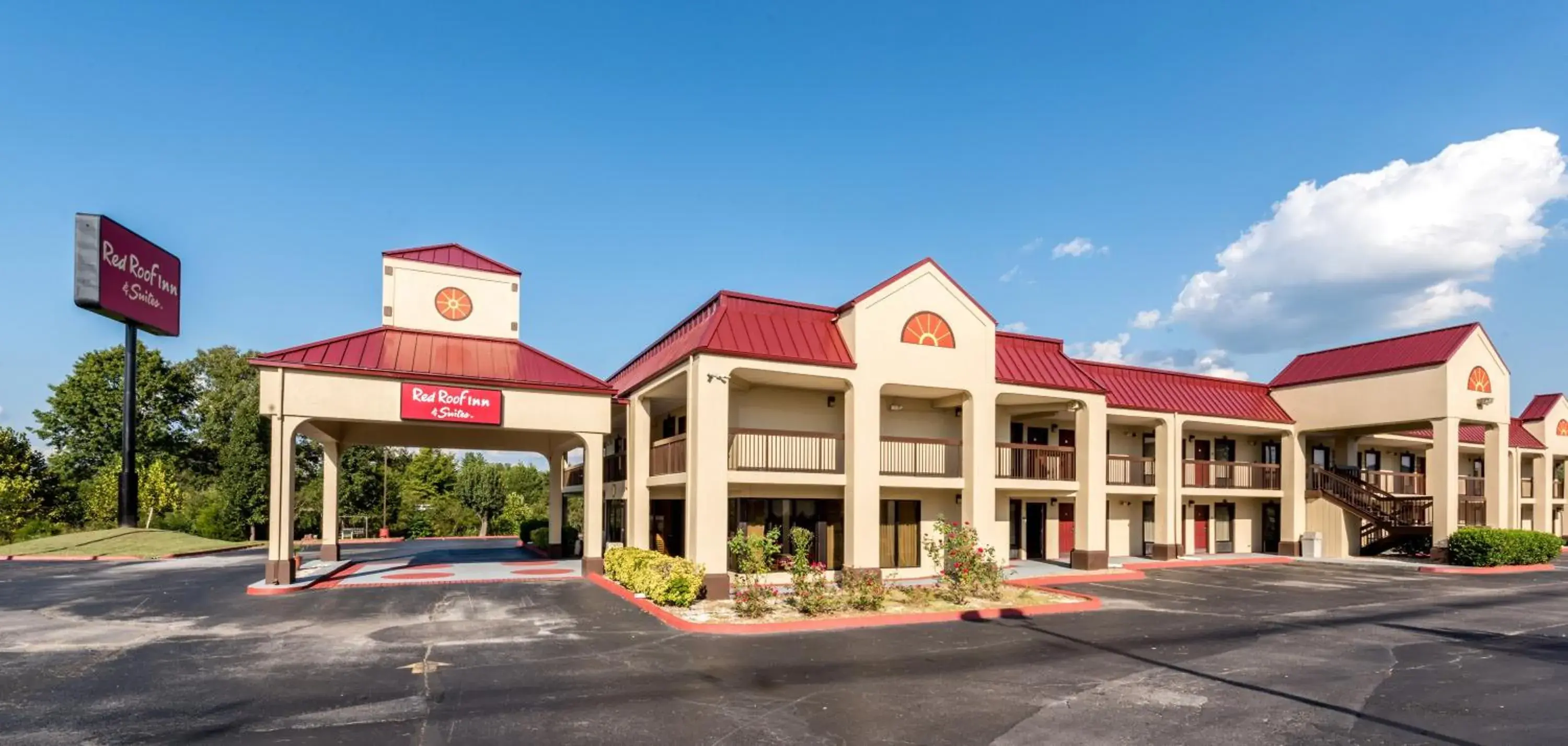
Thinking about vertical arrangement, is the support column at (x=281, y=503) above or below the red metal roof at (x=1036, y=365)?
below

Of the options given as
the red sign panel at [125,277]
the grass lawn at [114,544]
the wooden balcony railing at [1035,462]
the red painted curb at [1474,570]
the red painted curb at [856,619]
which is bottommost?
the grass lawn at [114,544]

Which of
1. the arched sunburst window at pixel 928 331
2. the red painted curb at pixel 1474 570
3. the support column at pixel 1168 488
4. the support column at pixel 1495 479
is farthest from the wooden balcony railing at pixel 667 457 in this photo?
the support column at pixel 1495 479

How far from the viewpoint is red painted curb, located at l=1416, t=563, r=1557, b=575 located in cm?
2722

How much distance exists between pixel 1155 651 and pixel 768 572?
10.9 metres

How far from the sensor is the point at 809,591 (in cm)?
1712

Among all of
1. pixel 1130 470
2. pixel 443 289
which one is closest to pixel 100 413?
pixel 443 289

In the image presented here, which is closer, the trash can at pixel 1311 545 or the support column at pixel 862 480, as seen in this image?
the support column at pixel 862 480

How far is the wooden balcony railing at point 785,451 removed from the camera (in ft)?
70.2

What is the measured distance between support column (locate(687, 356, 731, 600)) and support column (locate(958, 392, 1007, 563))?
731 cm

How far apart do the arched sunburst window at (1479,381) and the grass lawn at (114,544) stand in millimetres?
50920

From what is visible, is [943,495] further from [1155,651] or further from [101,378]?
[101,378]

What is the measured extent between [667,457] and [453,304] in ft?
28.1

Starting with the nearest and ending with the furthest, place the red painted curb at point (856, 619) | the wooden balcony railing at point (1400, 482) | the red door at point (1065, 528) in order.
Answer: the red painted curb at point (856, 619) → the red door at point (1065, 528) → the wooden balcony railing at point (1400, 482)

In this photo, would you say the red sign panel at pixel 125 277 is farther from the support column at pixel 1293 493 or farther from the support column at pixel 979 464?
the support column at pixel 1293 493
